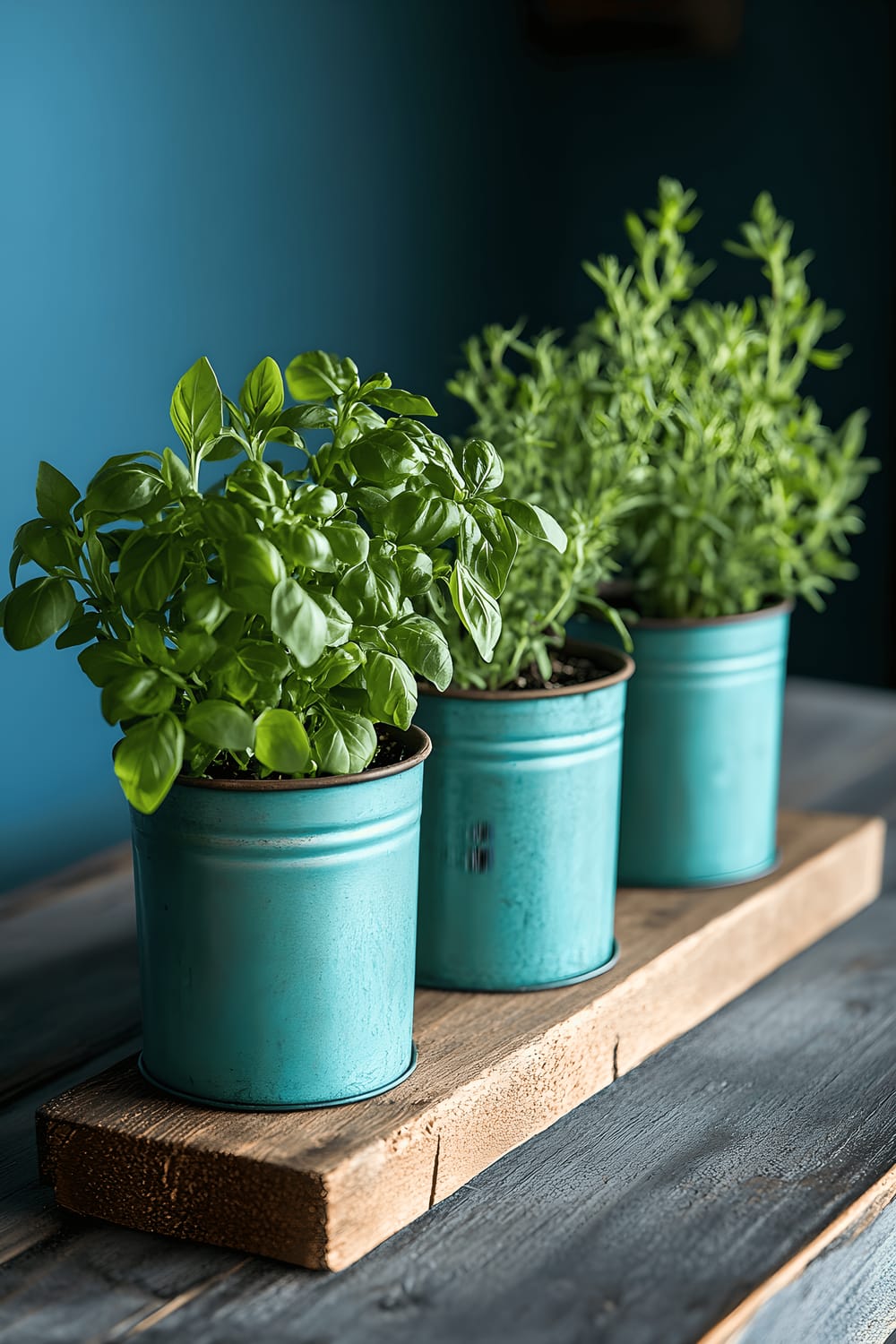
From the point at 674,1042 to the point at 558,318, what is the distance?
170 cm

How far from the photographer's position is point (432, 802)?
991 millimetres

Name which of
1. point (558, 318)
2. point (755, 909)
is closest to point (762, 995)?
point (755, 909)

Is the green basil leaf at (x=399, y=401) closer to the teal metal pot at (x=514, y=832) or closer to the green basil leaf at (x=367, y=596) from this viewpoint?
the green basil leaf at (x=367, y=596)

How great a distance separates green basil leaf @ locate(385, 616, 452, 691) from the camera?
820 millimetres

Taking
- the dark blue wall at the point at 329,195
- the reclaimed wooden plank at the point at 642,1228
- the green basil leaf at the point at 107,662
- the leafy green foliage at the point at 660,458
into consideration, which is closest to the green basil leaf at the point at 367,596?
the green basil leaf at the point at 107,662

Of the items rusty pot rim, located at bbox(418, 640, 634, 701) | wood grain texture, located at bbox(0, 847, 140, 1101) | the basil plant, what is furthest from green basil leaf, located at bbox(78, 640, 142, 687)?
wood grain texture, located at bbox(0, 847, 140, 1101)

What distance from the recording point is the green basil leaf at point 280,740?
2.53ft

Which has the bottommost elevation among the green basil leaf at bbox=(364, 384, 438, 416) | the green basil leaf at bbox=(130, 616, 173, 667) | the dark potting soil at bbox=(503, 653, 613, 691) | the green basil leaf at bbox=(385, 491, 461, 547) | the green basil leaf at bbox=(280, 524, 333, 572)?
the dark potting soil at bbox=(503, 653, 613, 691)

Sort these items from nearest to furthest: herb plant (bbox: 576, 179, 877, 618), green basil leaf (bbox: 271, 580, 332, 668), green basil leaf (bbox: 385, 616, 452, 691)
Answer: green basil leaf (bbox: 271, 580, 332, 668) < green basil leaf (bbox: 385, 616, 452, 691) < herb plant (bbox: 576, 179, 877, 618)

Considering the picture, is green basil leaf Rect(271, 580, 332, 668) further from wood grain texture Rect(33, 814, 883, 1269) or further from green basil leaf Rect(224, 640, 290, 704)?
wood grain texture Rect(33, 814, 883, 1269)

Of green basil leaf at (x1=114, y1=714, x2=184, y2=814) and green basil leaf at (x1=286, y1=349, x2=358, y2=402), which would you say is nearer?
green basil leaf at (x1=114, y1=714, x2=184, y2=814)

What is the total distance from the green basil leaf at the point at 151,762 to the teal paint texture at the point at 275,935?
0.06 metres

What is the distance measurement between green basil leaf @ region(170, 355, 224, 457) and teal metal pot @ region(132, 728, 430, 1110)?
0.17m

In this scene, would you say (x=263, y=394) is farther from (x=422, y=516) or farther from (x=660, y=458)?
(x=660, y=458)
